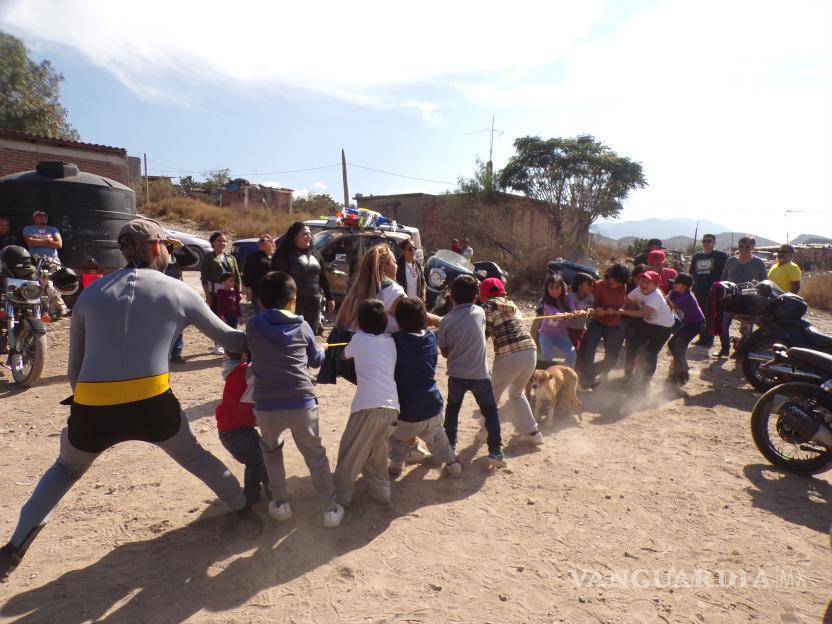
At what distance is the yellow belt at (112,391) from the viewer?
2441mm

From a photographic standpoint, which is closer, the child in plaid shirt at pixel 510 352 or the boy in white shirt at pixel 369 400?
the boy in white shirt at pixel 369 400

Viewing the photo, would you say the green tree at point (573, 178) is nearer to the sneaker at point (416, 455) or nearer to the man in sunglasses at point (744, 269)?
the man in sunglasses at point (744, 269)

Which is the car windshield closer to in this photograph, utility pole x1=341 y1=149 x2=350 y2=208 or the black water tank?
the black water tank

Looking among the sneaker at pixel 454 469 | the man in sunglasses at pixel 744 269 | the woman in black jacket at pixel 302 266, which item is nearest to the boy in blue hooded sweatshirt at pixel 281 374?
the sneaker at pixel 454 469

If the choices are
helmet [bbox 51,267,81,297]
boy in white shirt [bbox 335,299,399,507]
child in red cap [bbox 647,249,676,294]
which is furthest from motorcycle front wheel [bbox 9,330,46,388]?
child in red cap [bbox 647,249,676,294]

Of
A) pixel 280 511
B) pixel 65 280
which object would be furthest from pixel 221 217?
pixel 280 511

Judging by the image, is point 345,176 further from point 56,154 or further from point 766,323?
point 766,323

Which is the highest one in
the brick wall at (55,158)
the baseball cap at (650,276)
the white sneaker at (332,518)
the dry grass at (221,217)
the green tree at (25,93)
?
the green tree at (25,93)

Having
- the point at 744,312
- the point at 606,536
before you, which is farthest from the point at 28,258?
the point at 744,312

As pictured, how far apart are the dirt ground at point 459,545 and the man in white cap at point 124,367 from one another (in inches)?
23.5

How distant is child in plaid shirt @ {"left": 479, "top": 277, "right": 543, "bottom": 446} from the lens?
4262 millimetres

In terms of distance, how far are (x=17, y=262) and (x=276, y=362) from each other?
4.84 m

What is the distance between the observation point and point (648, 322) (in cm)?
612

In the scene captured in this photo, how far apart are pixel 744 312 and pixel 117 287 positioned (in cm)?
689
